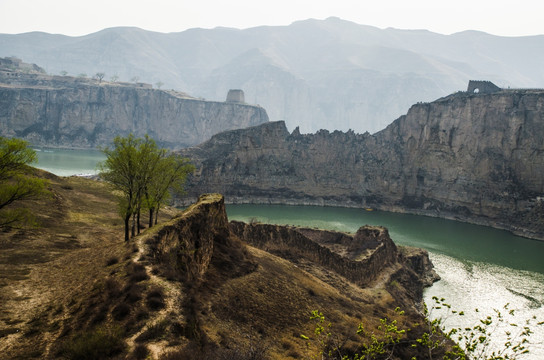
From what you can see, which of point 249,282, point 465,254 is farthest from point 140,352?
point 465,254

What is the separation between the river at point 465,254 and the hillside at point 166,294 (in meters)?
16.3

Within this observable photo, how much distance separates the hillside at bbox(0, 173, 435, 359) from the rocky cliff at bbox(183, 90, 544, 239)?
81.4 metres

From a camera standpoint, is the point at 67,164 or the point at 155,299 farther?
the point at 67,164

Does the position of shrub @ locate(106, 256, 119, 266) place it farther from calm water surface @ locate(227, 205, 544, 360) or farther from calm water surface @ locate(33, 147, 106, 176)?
calm water surface @ locate(33, 147, 106, 176)

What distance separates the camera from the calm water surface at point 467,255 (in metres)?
56.6

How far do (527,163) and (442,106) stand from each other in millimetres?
29396

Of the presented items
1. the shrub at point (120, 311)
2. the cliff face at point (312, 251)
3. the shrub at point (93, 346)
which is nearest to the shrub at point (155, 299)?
the shrub at point (120, 311)

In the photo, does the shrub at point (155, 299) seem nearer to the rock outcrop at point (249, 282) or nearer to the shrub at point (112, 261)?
the rock outcrop at point (249, 282)

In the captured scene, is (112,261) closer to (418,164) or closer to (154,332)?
(154,332)

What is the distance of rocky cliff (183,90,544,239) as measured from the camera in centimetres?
11194

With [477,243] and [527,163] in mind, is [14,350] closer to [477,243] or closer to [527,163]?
[477,243]

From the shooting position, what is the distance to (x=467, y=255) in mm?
81250

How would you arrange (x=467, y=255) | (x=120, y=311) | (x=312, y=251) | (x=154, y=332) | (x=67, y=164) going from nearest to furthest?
(x=154, y=332) < (x=120, y=311) < (x=312, y=251) < (x=467, y=255) < (x=67, y=164)

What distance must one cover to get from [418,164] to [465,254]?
187 feet
